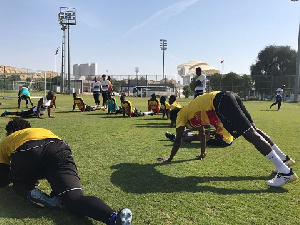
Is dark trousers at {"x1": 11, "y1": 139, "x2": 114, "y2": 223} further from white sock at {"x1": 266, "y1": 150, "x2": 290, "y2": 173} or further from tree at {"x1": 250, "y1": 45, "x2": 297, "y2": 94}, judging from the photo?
tree at {"x1": 250, "y1": 45, "x2": 297, "y2": 94}

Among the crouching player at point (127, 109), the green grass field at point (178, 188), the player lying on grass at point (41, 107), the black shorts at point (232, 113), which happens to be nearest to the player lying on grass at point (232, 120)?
the black shorts at point (232, 113)

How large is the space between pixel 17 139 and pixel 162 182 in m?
2.09

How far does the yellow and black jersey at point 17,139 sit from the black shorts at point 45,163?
0.09 metres

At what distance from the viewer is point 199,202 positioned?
3537 millimetres

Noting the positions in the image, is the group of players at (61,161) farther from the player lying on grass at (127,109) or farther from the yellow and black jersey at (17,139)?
the player lying on grass at (127,109)

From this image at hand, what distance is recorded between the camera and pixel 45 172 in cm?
339

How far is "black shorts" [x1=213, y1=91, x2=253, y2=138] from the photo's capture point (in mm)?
4316

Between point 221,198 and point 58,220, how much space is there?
79.4 inches

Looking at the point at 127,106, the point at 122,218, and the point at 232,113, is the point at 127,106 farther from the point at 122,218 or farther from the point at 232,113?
the point at 122,218

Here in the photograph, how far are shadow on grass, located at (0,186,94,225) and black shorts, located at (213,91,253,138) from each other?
2.54m

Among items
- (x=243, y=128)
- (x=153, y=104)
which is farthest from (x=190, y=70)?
(x=243, y=128)

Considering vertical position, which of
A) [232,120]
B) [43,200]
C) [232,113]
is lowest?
[43,200]

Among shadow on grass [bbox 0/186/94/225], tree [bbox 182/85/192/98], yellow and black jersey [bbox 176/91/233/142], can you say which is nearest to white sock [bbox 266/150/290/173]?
yellow and black jersey [bbox 176/91/233/142]

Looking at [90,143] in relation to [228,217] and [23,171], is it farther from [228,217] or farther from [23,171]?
[228,217]
